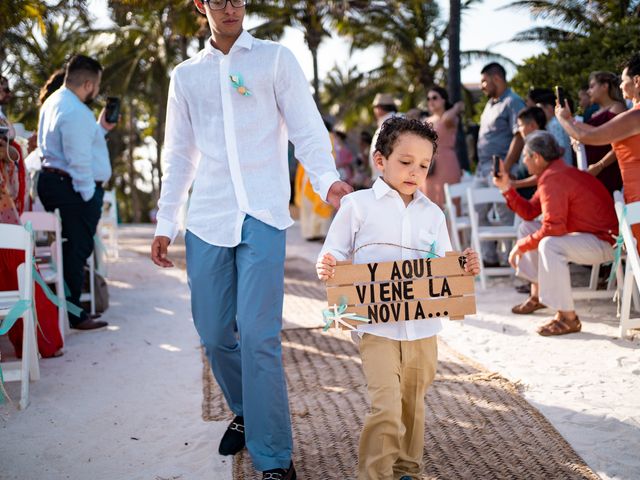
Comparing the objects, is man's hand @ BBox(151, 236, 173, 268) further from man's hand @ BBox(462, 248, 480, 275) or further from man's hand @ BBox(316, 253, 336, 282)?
man's hand @ BBox(462, 248, 480, 275)

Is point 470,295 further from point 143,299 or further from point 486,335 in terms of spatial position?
point 143,299

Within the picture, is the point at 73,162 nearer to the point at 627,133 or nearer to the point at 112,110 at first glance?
the point at 112,110

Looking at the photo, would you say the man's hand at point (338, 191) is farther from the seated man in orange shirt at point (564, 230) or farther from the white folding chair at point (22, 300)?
the seated man in orange shirt at point (564, 230)

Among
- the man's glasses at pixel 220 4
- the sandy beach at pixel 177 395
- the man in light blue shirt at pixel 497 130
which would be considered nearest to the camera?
the man's glasses at pixel 220 4

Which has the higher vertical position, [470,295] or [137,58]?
[137,58]

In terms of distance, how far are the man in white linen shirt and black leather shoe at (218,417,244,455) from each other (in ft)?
1.41

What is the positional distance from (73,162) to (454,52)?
921 cm

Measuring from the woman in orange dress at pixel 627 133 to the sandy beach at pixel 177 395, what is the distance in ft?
3.89

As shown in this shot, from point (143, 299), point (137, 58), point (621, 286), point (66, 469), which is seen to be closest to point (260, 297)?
point (66, 469)

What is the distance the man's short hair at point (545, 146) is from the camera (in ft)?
20.0

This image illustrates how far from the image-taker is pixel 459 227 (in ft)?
Result: 28.0

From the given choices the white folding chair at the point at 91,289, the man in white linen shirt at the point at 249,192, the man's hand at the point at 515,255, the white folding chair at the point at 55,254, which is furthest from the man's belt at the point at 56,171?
the man's hand at the point at 515,255

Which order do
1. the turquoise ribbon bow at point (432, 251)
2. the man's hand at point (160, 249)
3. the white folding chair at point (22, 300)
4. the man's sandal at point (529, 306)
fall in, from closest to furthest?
the turquoise ribbon bow at point (432, 251) → the man's hand at point (160, 249) → the white folding chair at point (22, 300) → the man's sandal at point (529, 306)

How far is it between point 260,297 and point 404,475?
39.4 inches
